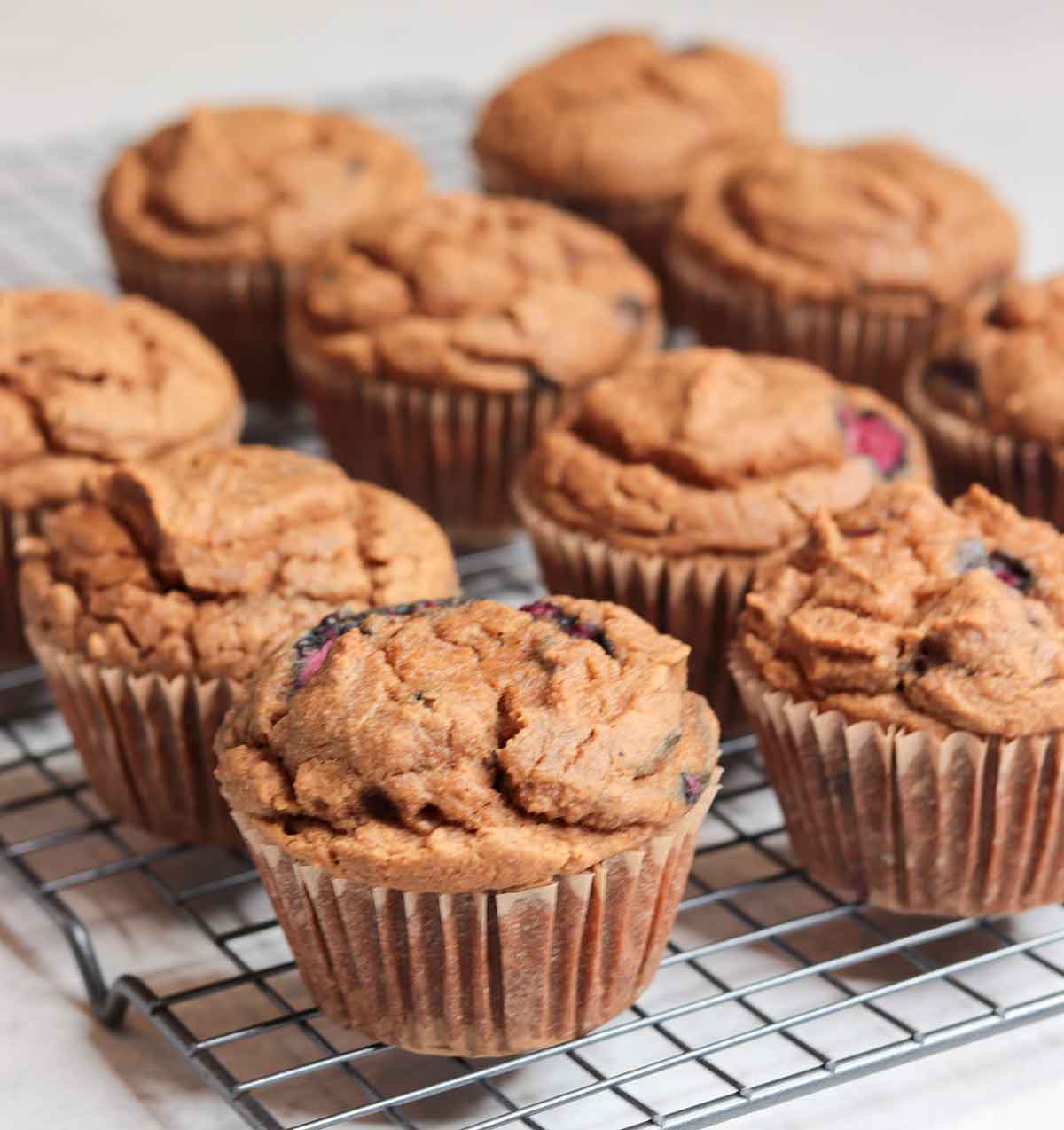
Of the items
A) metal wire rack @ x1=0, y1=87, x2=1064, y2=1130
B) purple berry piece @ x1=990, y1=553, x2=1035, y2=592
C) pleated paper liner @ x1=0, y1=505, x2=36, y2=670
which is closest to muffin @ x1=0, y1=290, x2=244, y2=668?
pleated paper liner @ x1=0, y1=505, x2=36, y2=670

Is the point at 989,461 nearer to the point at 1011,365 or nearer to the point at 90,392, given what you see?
the point at 1011,365

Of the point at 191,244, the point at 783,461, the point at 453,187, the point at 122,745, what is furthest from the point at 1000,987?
the point at 453,187

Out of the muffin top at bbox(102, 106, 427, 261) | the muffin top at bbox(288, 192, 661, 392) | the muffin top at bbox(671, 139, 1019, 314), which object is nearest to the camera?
the muffin top at bbox(288, 192, 661, 392)

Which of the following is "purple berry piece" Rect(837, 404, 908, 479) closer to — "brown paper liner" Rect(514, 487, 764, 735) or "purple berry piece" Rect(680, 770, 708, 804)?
"brown paper liner" Rect(514, 487, 764, 735)

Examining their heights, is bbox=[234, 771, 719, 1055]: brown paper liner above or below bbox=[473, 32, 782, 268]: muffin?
below

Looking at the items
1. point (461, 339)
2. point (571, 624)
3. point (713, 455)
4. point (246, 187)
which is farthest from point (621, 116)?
point (571, 624)

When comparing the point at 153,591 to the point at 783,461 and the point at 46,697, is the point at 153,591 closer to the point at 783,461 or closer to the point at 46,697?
the point at 46,697

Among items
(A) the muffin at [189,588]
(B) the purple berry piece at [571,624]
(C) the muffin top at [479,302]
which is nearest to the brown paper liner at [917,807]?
(B) the purple berry piece at [571,624]
